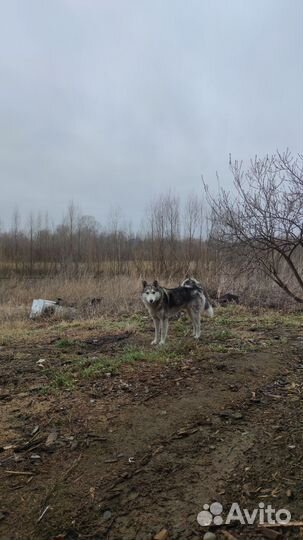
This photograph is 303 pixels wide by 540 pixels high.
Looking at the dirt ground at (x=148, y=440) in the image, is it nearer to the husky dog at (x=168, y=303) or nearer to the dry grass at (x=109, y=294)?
the husky dog at (x=168, y=303)

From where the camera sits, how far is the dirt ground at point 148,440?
215 centimetres

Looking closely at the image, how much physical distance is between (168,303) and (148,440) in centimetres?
370

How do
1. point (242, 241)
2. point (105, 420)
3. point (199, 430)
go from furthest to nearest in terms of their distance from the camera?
1. point (242, 241)
2. point (105, 420)
3. point (199, 430)

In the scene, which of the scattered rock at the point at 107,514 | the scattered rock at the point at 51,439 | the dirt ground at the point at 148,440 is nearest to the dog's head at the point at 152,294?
the dirt ground at the point at 148,440

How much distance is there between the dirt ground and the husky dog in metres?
0.89

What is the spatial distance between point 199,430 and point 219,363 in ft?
5.54

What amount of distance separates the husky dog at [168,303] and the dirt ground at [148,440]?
894 millimetres

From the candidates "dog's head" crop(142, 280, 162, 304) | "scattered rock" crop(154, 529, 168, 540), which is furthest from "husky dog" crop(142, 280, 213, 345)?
"scattered rock" crop(154, 529, 168, 540)

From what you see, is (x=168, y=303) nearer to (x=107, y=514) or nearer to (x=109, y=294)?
(x=107, y=514)

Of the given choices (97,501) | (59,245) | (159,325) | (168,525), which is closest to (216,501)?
(168,525)

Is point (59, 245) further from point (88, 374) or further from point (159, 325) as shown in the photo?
point (88, 374)

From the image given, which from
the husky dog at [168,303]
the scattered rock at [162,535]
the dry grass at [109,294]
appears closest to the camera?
the scattered rock at [162,535]

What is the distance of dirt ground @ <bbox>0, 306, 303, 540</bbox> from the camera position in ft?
7.05

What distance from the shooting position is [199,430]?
9.80ft
